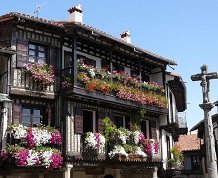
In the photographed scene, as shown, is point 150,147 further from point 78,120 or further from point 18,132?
point 18,132

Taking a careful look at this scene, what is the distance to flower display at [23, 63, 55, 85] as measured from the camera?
696 inches

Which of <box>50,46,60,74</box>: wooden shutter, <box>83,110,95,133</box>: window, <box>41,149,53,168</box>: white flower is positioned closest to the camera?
<box>41,149,53,168</box>: white flower

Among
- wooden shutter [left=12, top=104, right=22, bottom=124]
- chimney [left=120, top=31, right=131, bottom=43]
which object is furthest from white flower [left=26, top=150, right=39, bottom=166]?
chimney [left=120, top=31, right=131, bottom=43]

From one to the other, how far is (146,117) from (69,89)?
291 inches

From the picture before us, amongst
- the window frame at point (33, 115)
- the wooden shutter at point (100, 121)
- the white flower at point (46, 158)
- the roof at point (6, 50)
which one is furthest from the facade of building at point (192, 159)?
the roof at point (6, 50)

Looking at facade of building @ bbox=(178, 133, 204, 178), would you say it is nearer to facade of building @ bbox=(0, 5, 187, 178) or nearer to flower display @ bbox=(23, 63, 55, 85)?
facade of building @ bbox=(0, 5, 187, 178)

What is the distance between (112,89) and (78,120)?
2.64 meters

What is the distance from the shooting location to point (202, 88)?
12922mm

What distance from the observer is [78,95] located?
18.3 meters

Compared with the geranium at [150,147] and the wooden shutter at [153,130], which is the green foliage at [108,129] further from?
the wooden shutter at [153,130]

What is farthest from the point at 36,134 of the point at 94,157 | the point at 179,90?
the point at 179,90

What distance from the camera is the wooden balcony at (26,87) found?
17422 millimetres

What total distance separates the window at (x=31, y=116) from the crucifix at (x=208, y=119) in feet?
26.7

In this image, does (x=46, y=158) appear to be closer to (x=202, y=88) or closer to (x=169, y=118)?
(x=202, y=88)
